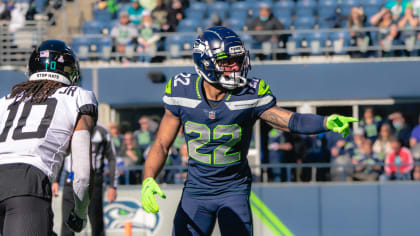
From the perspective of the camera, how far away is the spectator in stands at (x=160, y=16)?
12867mm

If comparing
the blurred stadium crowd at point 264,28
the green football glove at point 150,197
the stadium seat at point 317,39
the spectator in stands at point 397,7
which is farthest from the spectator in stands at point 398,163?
the green football glove at point 150,197

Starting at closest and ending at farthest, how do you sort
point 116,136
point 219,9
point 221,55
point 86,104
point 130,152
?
point 86,104, point 221,55, point 130,152, point 116,136, point 219,9

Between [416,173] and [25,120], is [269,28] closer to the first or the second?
[416,173]

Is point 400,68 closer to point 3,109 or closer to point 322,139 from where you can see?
point 322,139

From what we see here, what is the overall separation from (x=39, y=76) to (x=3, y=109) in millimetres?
290

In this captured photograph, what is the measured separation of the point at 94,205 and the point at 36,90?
14.1 ft

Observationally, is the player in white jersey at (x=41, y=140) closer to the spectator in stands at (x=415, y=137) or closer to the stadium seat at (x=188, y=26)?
the spectator in stands at (x=415, y=137)

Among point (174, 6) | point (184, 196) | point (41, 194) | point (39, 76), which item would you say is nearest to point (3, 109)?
point (39, 76)

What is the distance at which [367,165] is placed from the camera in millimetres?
10016

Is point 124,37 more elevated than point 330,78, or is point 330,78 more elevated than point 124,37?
point 124,37

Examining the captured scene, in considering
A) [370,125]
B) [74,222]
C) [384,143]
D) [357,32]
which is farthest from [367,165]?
[74,222]

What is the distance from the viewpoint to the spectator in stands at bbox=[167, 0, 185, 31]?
13.0 metres

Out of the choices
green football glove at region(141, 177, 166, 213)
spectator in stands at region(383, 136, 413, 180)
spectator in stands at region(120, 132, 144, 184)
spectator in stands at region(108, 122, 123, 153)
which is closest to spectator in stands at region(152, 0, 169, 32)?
spectator in stands at region(108, 122, 123, 153)

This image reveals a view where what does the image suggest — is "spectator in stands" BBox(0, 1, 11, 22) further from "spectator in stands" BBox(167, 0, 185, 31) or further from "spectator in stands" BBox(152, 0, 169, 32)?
"spectator in stands" BBox(167, 0, 185, 31)
